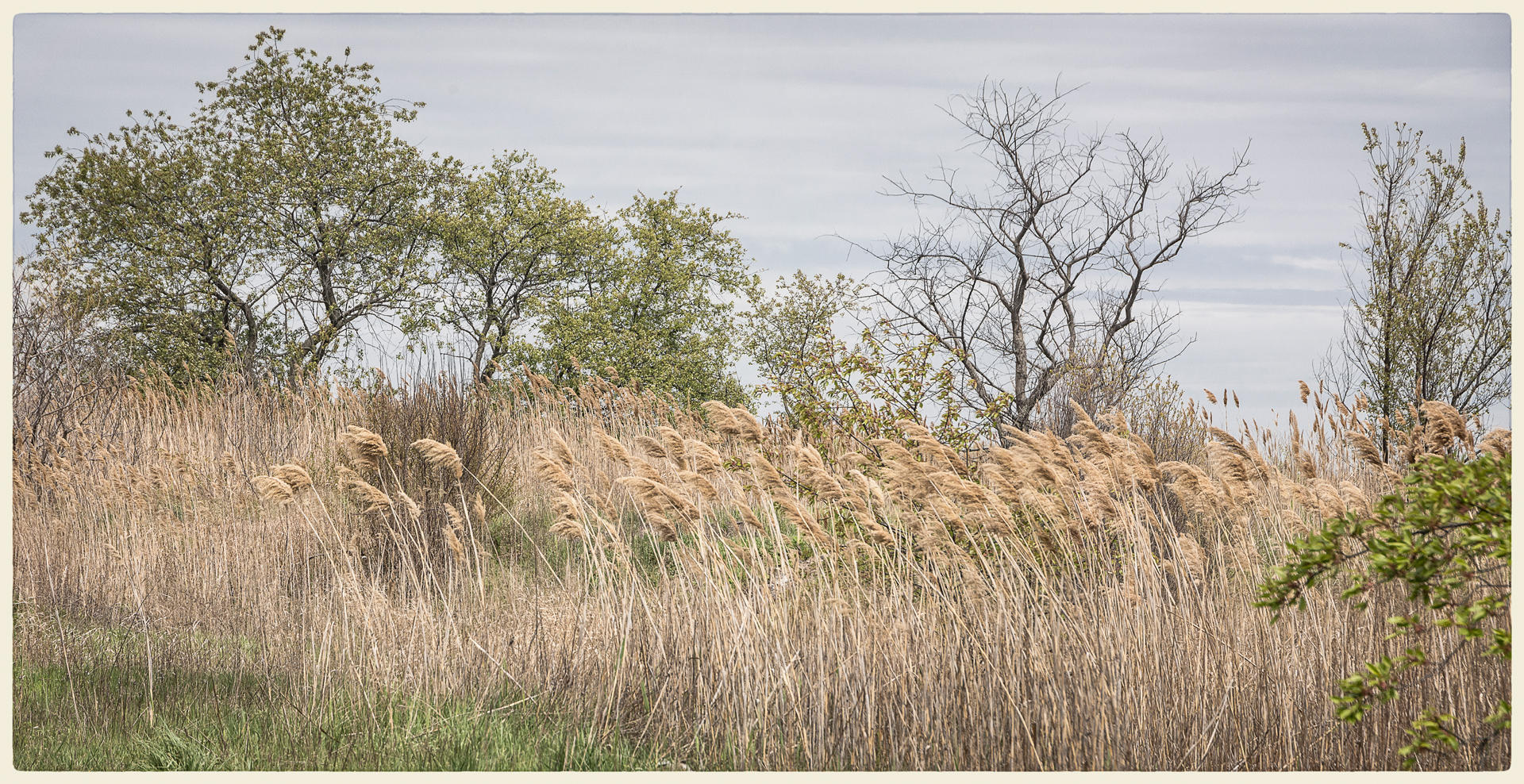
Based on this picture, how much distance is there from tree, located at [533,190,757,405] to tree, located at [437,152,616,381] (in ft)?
1.26

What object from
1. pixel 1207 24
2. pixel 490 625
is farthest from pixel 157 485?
pixel 1207 24

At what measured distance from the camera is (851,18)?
13.7 ft

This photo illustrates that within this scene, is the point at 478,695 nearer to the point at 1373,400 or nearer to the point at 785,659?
the point at 785,659

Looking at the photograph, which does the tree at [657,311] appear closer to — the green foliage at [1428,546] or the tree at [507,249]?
the tree at [507,249]

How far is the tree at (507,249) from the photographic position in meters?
17.2

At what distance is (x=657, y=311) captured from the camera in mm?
18219

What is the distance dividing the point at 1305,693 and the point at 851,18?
3.12 m

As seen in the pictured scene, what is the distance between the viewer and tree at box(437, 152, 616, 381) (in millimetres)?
17203

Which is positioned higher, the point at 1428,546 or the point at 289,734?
the point at 1428,546

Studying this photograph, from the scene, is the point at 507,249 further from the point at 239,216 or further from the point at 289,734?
the point at 289,734

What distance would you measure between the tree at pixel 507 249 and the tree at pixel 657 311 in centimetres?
38

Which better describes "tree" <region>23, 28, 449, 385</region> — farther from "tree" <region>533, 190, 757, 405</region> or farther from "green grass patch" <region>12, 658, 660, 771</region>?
"green grass patch" <region>12, 658, 660, 771</region>

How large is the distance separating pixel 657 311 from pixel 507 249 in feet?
9.65

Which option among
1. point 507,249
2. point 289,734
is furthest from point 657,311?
point 289,734
